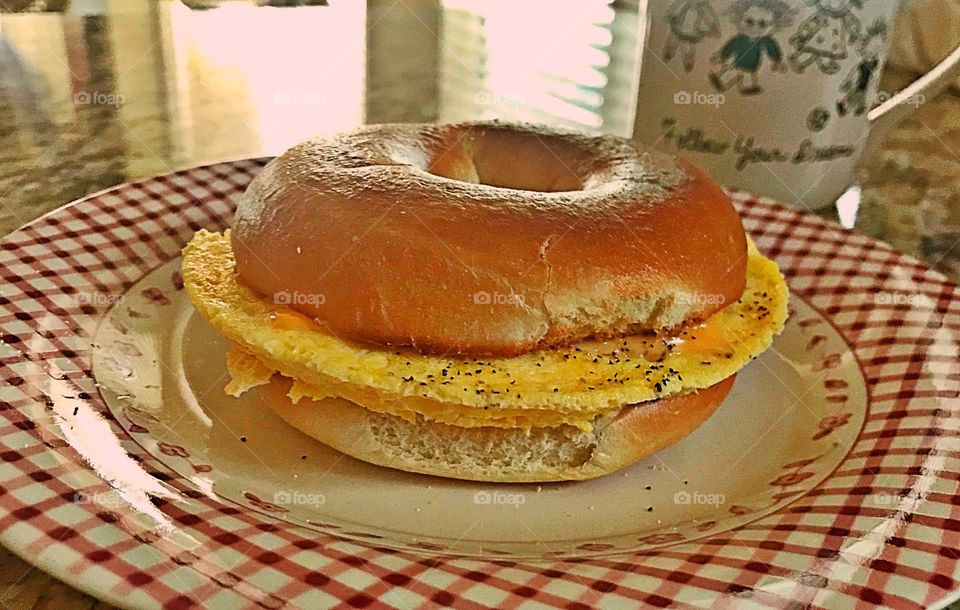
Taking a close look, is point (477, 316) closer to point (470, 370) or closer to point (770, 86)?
point (470, 370)

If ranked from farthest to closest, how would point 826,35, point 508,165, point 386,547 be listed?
point 826,35, point 508,165, point 386,547

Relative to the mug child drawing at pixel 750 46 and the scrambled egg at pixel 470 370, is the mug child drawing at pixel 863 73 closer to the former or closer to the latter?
the mug child drawing at pixel 750 46

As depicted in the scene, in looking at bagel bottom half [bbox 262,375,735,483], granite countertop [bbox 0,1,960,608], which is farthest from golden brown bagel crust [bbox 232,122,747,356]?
granite countertop [bbox 0,1,960,608]

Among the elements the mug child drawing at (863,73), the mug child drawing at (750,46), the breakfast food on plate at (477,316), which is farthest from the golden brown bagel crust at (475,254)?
the mug child drawing at (863,73)

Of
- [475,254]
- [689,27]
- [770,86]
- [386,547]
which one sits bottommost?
[386,547]

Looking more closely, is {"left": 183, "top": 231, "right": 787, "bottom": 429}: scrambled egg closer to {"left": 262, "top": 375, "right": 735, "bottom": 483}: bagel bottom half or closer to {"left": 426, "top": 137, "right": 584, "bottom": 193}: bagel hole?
{"left": 262, "top": 375, "right": 735, "bottom": 483}: bagel bottom half

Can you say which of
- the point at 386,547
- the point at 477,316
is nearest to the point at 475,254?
the point at 477,316

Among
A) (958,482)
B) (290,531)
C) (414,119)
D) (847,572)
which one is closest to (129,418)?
(290,531)
